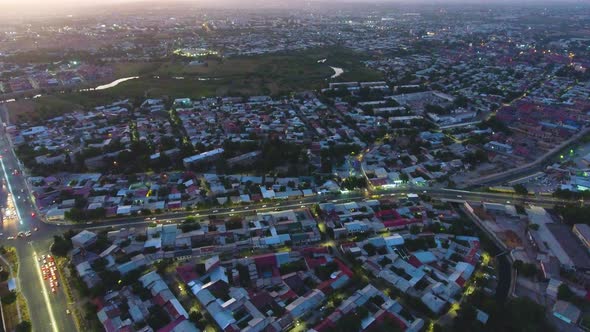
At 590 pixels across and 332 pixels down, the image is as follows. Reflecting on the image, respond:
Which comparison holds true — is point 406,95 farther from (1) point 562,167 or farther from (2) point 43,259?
(2) point 43,259

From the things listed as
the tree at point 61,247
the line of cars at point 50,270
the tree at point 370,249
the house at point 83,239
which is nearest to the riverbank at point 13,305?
the line of cars at point 50,270

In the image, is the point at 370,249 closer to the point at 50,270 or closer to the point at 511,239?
the point at 511,239

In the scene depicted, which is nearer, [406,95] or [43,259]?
[43,259]

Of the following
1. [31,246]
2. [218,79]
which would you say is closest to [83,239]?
[31,246]

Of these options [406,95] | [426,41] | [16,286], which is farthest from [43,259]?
[426,41]

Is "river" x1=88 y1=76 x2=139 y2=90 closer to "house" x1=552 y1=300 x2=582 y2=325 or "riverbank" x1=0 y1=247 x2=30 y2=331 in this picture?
"riverbank" x1=0 y1=247 x2=30 y2=331

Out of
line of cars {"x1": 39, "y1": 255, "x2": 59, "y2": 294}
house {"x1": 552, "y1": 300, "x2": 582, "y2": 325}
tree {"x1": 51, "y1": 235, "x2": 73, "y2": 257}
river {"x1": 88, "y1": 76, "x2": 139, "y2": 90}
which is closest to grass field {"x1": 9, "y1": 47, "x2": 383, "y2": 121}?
river {"x1": 88, "y1": 76, "x2": 139, "y2": 90}

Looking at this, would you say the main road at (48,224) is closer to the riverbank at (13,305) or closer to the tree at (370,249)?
the riverbank at (13,305)

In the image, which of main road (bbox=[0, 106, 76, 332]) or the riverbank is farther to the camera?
main road (bbox=[0, 106, 76, 332])
